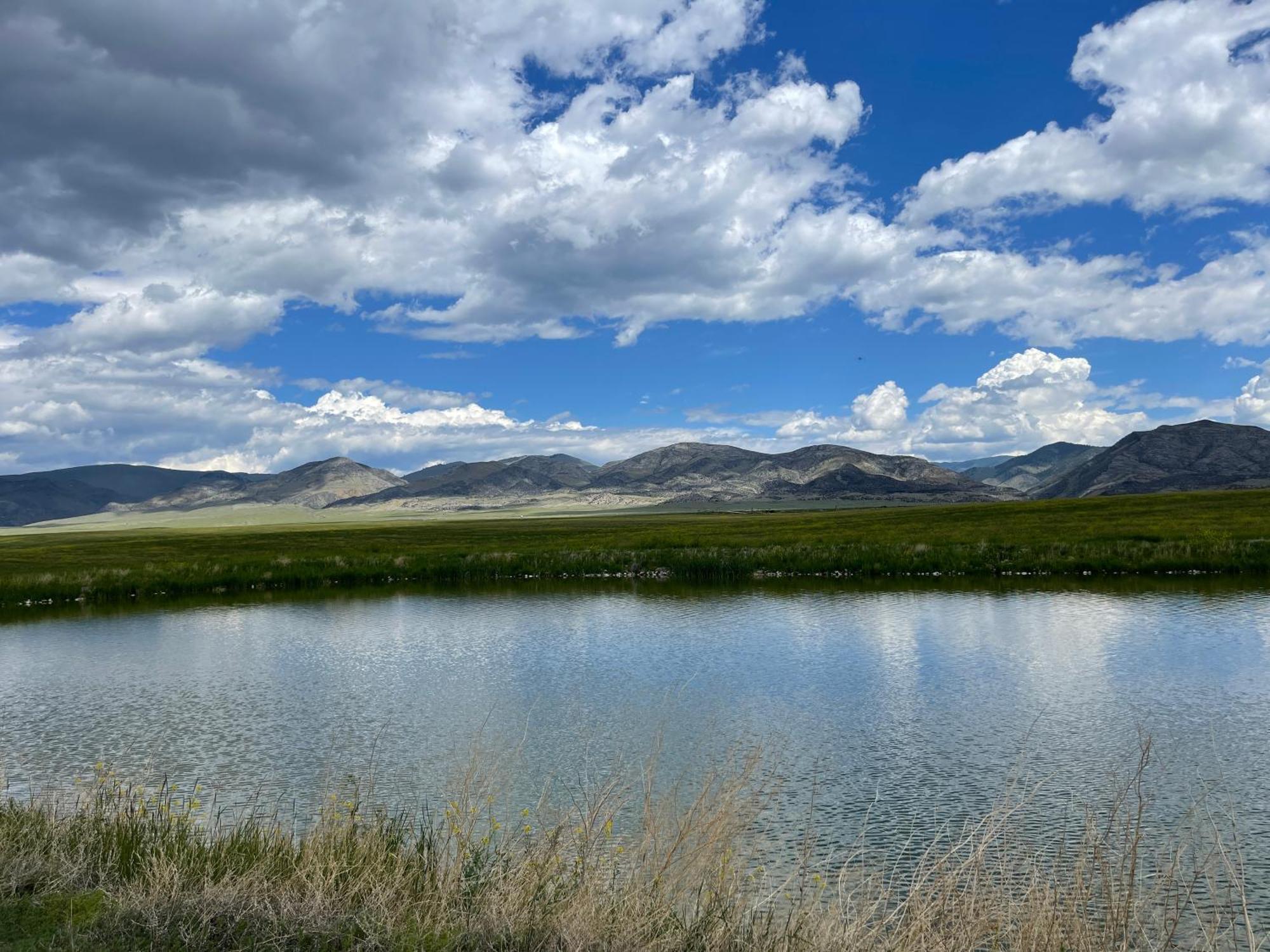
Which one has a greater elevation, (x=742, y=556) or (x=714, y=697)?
(x=742, y=556)

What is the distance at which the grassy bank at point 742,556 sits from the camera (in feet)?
195

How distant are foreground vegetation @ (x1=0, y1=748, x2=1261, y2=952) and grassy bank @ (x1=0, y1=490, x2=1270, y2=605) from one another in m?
49.4

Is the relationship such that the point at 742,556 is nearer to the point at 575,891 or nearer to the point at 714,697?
the point at 714,697

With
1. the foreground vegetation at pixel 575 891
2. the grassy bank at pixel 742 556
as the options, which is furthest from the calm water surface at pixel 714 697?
the grassy bank at pixel 742 556

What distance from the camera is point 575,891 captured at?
10.0 m

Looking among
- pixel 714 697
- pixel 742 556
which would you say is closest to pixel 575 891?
pixel 714 697

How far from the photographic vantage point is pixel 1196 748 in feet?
62.4

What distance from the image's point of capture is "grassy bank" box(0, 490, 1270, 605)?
5938cm

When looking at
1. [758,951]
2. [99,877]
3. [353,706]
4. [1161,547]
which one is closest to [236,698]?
[353,706]

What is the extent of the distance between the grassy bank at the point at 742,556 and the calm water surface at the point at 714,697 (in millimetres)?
14048

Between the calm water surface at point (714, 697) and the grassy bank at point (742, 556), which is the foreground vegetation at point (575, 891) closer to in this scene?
the calm water surface at point (714, 697)

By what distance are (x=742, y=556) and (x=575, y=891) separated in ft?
185

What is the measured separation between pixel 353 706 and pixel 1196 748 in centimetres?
2216

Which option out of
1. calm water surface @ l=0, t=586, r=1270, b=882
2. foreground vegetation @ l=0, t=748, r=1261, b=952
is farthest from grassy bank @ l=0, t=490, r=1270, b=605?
foreground vegetation @ l=0, t=748, r=1261, b=952
